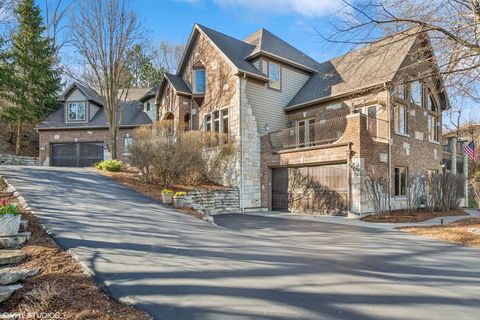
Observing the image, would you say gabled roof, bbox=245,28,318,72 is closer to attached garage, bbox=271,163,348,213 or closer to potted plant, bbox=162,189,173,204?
attached garage, bbox=271,163,348,213

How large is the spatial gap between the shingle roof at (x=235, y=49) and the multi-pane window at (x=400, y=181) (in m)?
8.10

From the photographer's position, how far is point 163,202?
35.0 ft

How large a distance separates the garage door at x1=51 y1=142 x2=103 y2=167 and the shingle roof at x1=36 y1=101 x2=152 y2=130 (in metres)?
1.46

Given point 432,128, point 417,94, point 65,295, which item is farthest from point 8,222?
point 432,128

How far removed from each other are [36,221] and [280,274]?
5.40 m

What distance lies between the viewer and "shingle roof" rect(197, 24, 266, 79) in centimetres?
1557

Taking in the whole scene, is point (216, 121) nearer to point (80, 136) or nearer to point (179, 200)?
point (179, 200)

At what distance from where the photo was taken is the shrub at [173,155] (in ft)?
41.9

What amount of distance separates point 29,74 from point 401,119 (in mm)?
26236

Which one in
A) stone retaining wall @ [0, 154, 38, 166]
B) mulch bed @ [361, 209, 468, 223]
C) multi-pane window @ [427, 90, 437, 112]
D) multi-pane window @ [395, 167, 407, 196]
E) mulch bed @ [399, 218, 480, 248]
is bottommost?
mulch bed @ [361, 209, 468, 223]

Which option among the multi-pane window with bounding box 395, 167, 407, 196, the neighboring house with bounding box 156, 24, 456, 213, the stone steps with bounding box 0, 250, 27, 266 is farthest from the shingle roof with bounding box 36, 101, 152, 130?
the stone steps with bounding box 0, 250, 27, 266

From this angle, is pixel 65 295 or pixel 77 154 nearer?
pixel 65 295

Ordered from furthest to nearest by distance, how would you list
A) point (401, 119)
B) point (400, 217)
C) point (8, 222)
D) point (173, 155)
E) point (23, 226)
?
1. point (401, 119)
2. point (173, 155)
3. point (400, 217)
4. point (23, 226)
5. point (8, 222)

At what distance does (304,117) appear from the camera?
16.5 m
